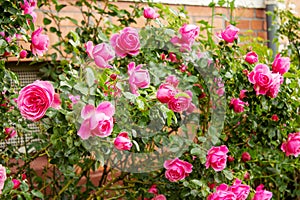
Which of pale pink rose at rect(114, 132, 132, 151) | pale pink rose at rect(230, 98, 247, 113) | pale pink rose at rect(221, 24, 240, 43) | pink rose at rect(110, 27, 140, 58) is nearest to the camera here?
pale pink rose at rect(114, 132, 132, 151)

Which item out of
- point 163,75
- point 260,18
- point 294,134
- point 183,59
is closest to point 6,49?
point 163,75

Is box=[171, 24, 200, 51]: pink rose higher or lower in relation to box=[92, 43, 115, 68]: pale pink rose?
higher

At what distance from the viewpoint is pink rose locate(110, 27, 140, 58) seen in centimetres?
166

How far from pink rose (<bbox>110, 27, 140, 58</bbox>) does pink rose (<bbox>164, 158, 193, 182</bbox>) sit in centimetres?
38

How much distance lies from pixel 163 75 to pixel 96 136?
0.40m

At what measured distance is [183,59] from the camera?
1952 mm

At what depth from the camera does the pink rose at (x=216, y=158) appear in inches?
69.0

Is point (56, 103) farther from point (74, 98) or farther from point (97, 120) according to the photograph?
point (97, 120)

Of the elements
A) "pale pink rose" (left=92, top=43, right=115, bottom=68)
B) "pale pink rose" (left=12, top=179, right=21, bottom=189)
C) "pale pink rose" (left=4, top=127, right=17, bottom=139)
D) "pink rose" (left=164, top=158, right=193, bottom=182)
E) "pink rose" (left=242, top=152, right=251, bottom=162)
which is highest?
"pale pink rose" (left=92, top=43, right=115, bottom=68)

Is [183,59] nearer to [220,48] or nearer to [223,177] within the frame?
[220,48]

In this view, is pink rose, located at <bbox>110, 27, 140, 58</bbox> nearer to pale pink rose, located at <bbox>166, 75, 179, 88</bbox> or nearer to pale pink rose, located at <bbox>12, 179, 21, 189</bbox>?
pale pink rose, located at <bbox>166, 75, 179, 88</bbox>

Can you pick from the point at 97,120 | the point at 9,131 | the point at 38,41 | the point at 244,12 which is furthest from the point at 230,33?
the point at 244,12

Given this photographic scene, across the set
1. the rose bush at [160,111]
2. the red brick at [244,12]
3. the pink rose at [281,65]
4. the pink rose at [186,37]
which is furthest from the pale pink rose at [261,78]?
the red brick at [244,12]

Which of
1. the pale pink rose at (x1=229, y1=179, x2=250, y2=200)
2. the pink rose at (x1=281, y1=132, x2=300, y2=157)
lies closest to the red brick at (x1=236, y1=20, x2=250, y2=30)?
the pink rose at (x1=281, y1=132, x2=300, y2=157)
